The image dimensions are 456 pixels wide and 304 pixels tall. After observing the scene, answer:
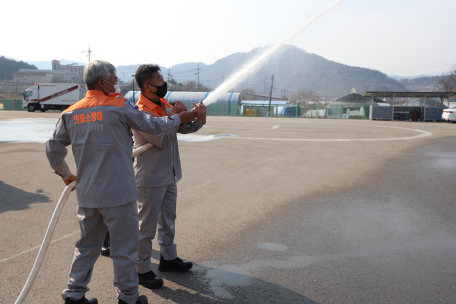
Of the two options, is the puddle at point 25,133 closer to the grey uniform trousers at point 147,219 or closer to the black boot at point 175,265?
the black boot at point 175,265

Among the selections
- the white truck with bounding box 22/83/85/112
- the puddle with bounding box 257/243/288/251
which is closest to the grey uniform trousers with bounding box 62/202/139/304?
the puddle with bounding box 257/243/288/251

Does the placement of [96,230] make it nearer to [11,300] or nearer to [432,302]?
[11,300]

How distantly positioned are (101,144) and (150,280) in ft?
4.76

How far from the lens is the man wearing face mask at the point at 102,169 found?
279 centimetres

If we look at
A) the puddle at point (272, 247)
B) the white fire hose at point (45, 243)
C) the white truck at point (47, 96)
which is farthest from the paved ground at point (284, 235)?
the white truck at point (47, 96)

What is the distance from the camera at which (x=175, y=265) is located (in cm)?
377

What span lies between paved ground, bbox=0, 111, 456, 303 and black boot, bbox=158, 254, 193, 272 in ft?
0.23

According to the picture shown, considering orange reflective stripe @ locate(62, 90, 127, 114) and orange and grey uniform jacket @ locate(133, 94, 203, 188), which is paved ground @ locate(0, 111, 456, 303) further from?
orange reflective stripe @ locate(62, 90, 127, 114)

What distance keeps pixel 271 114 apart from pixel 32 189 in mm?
44098

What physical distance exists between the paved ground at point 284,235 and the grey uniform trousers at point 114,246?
0.37m

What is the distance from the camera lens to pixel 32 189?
714 cm

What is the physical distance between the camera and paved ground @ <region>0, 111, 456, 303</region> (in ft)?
11.2

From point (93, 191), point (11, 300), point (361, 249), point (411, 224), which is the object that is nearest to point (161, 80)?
point (93, 191)

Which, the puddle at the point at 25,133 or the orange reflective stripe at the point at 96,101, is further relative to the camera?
the puddle at the point at 25,133
